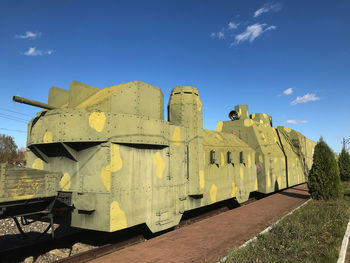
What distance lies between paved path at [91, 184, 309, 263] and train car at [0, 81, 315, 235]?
68 centimetres

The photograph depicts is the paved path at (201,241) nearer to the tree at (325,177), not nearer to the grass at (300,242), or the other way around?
the grass at (300,242)

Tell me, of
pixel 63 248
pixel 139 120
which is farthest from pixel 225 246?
pixel 63 248

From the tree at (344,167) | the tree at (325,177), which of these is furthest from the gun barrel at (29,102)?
the tree at (344,167)

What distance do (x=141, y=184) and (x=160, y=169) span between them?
2.78ft

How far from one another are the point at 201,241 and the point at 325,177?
8.69 meters

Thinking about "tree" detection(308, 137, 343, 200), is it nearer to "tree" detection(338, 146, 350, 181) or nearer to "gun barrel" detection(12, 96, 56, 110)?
"gun barrel" detection(12, 96, 56, 110)

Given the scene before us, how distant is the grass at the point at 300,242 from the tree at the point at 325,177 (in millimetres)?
3643

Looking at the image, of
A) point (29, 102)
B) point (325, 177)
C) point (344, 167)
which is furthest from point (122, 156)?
point (344, 167)

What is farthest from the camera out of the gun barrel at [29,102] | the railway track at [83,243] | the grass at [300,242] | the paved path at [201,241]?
the gun barrel at [29,102]

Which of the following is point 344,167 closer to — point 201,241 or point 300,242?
point 300,242

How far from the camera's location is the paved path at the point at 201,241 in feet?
17.5

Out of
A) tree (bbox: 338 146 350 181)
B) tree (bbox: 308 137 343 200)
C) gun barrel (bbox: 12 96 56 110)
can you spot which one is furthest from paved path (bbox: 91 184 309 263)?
tree (bbox: 338 146 350 181)

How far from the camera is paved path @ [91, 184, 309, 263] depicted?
532cm

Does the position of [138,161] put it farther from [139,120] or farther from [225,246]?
[225,246]
